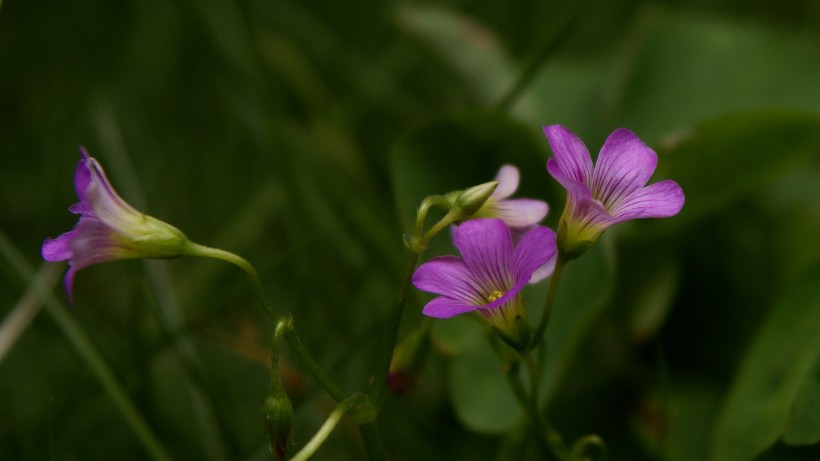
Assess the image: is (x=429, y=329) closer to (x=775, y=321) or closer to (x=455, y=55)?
(x=775, y=321)

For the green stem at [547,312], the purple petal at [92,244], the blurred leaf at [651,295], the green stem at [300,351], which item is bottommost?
the purple petal at [92,244]

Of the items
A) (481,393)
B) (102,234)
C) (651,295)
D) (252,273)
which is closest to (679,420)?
(651,295)

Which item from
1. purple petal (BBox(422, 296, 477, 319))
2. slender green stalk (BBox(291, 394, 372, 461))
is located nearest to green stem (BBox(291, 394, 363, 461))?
slender green stalk (BBox(291, 394, 372, 461))

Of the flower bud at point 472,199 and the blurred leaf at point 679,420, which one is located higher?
the flower bud at point 472,199

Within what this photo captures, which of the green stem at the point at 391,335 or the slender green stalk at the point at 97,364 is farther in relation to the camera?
the slender green stalk at the point at 97,364

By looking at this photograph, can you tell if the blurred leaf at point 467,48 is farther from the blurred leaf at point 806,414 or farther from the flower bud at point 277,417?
the flower bud at point 277,417

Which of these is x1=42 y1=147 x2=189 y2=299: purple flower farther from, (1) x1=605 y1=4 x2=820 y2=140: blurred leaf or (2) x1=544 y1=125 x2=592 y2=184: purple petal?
(1) x1=605 y1=4 x2=820 y2=140: blurred leaf

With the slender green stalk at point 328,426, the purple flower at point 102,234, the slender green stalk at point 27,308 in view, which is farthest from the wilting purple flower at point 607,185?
the slender green stalk at point 27,308
